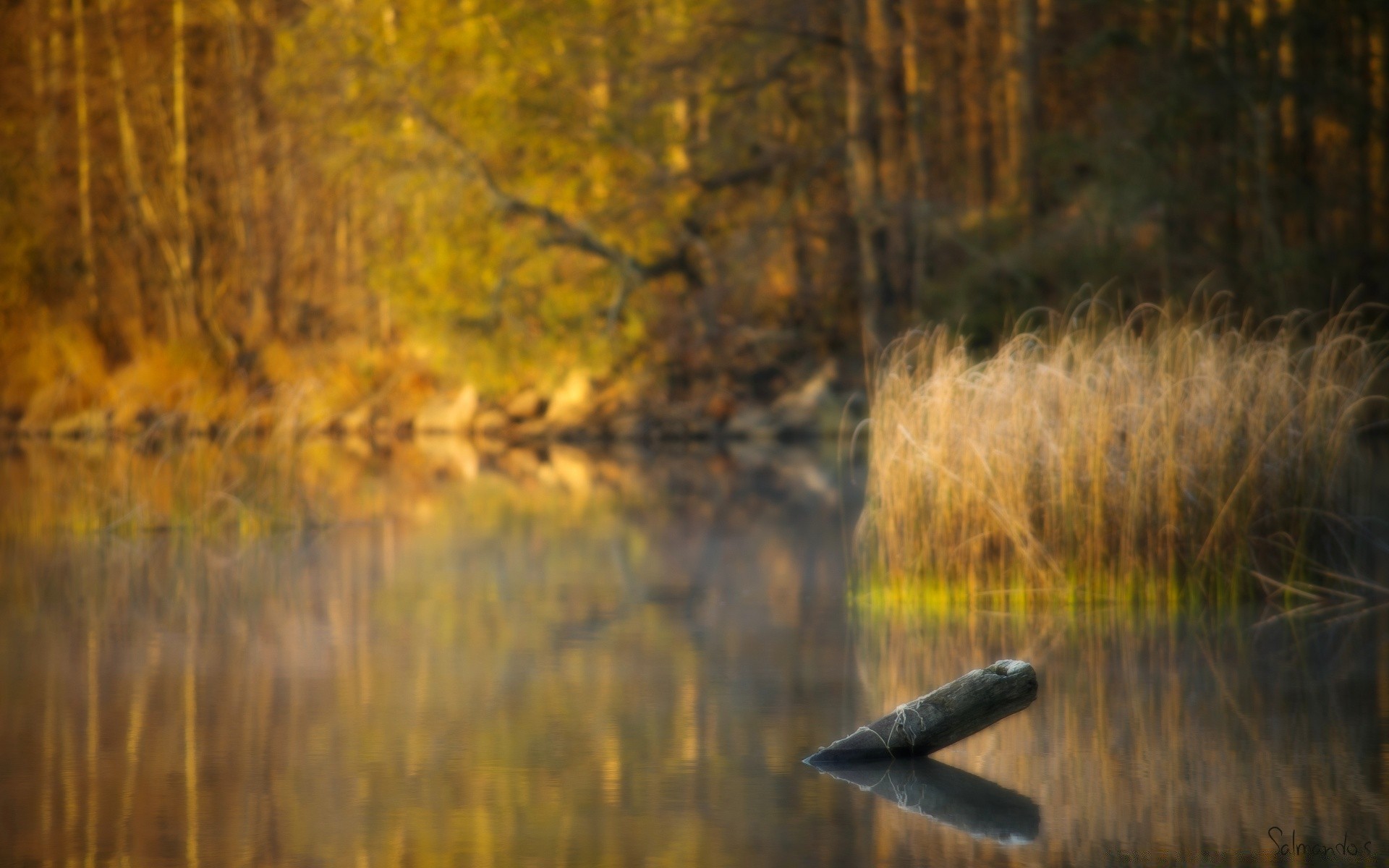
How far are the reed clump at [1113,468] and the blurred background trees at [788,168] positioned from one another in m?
11.1

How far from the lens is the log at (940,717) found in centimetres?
478

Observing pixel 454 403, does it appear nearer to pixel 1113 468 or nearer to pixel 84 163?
pixel 84 163

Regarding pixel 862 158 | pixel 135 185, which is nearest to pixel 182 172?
pixel 135 185

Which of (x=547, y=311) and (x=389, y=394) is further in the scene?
(x=389, y=394)

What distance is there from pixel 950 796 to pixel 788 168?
60.8 ft

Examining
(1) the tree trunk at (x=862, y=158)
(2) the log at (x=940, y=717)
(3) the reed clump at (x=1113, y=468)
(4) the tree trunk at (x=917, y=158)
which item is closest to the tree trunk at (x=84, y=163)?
(1) the tree trunk at (x=862, y=158)

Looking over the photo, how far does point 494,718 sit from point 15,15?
27905mm

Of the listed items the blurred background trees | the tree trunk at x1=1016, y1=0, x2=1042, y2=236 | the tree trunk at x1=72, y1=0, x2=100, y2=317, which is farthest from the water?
the tree trunk at x1=72, y1=0, x2=100, y2=317

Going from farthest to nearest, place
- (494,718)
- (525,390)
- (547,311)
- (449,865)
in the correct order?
(525,390), (547,311), (494,718), (449,865)

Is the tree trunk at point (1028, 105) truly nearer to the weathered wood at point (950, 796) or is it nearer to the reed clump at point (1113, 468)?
the reed clump at point (1113, 468)

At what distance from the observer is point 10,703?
5.70 metres

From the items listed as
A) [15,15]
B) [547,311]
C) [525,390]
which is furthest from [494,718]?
[15,15]

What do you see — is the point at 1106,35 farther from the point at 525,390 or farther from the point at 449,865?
the point at 449,865

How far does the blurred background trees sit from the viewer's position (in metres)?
19.5
